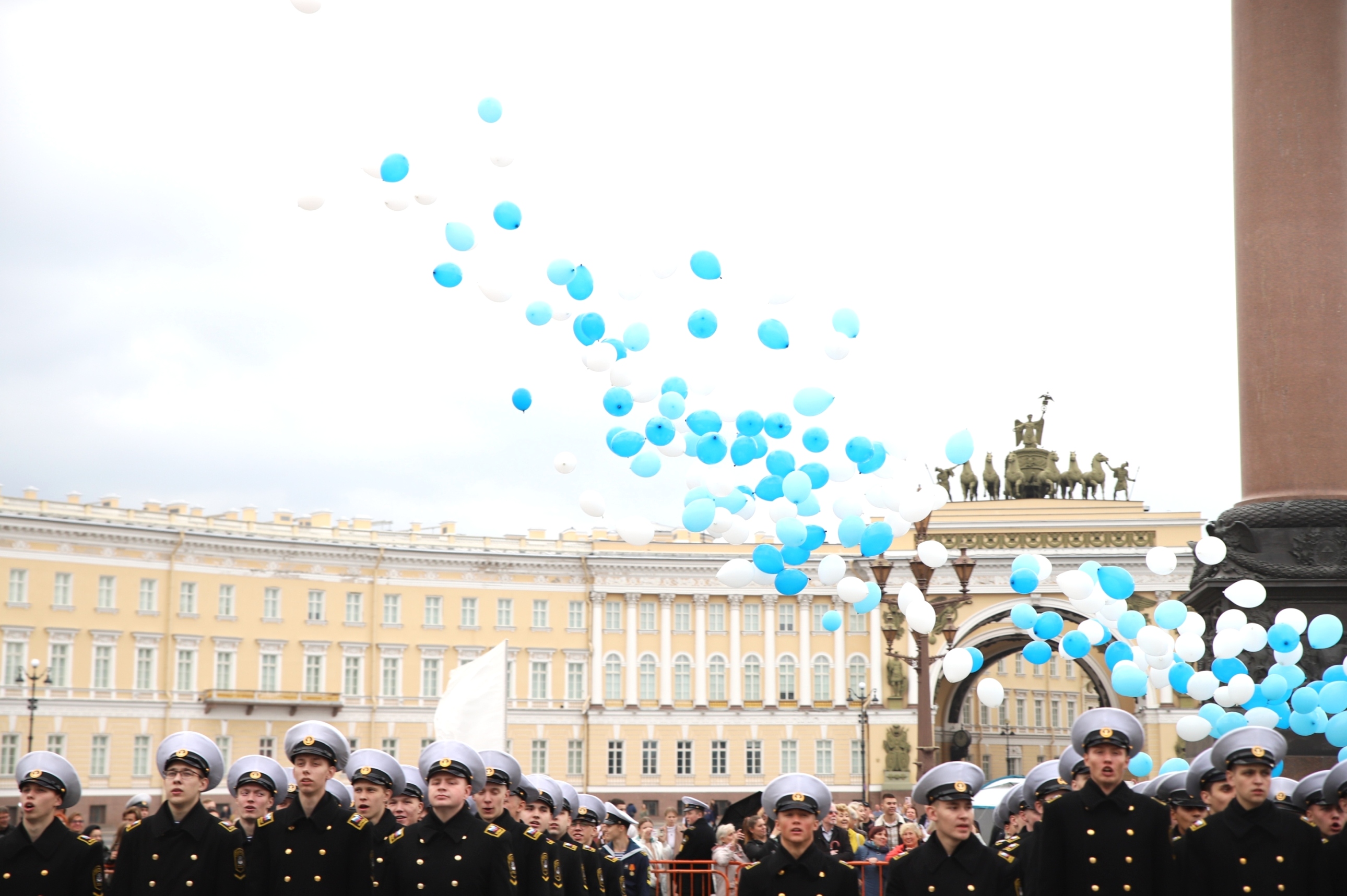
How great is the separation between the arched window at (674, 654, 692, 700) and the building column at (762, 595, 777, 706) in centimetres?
307

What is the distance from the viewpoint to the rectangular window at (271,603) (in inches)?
2324

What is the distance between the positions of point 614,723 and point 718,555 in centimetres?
811

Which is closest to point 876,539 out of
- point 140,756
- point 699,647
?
point 140,756

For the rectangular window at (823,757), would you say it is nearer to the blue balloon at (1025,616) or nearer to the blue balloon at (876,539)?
the blue balloon at (1025,616)

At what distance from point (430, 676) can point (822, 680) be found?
16.2m

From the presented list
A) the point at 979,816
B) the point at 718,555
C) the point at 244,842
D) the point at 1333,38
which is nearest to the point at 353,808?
the point at 244,842

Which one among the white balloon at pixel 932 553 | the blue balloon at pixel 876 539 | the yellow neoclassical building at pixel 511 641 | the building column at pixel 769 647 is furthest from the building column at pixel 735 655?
the blue balloon at pixel 876 539

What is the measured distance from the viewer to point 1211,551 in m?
14.7

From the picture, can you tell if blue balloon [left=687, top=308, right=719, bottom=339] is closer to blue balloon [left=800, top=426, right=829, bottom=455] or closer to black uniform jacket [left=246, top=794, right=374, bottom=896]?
blue balloon [left=800, top=426, right=829, bottom=455]

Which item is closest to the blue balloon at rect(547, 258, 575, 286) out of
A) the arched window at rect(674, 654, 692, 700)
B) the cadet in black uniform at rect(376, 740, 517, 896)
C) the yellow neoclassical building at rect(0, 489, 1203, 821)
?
the cadet in black uniform at rect(376, 740, 517, 896)

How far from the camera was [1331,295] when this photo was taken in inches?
568

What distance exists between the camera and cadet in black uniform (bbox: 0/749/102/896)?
26.5 ft

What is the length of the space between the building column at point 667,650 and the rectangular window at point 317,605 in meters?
13.8

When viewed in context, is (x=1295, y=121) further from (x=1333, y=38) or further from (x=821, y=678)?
(x=821, y=678)
